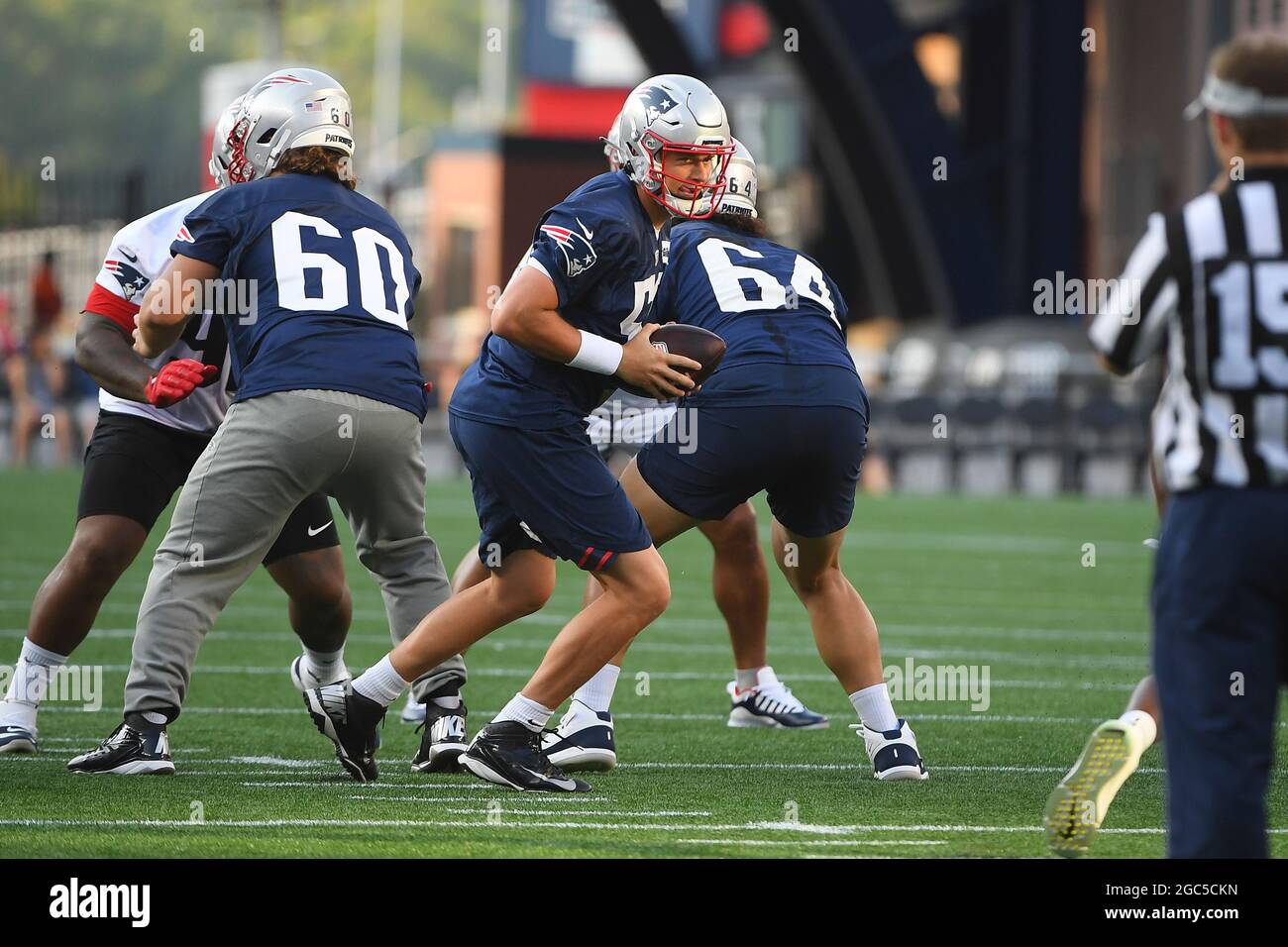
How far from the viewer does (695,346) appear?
230 inches

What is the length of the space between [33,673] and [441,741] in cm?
131

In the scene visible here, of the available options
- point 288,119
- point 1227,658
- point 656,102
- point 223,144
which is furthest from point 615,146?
point 1227,658

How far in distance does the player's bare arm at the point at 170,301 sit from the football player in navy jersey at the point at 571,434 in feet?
2.58

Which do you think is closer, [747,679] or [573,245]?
[573,245]

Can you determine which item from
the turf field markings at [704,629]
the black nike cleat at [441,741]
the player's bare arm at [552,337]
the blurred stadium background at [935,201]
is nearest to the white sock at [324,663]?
the black nike cleat at [441,741]

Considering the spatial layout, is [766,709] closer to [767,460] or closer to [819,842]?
[767,460]

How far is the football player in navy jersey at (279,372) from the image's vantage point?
5.72m

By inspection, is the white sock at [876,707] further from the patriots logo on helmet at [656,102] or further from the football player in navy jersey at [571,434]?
the patriots logo on helmet at [656,102]

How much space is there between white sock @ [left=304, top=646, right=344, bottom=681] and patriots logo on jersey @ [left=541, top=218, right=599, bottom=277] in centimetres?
177

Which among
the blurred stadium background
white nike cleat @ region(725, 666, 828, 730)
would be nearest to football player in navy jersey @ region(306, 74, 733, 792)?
white nike cleat @ region(725, 666, 828, 730)

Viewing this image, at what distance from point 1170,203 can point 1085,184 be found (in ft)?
20.5

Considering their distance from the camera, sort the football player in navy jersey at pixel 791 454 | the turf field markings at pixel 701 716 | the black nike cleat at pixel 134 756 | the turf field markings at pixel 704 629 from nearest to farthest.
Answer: the black nike cleat at pixel 134 756, the football player in navy jersey at pixel 791 454, the turf field markings at pixel 701 716, the turf field markings at pixel 704 629

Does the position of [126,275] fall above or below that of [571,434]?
above
